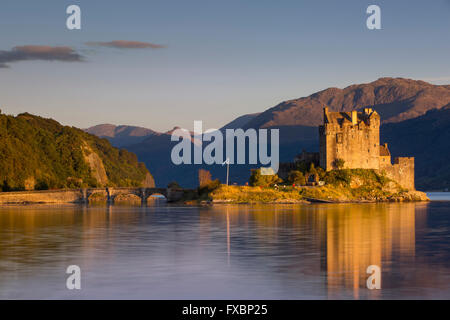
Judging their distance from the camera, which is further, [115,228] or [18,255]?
[115,228]

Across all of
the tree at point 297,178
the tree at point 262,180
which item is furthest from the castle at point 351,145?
the tree at point 262,180

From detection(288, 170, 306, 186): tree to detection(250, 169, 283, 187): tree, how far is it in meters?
3.16

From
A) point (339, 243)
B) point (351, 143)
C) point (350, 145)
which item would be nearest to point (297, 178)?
point (350, 145)

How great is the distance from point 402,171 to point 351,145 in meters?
15.9

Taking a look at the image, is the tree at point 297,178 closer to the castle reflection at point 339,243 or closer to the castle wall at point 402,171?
Answer: the castle wall at point 402,171

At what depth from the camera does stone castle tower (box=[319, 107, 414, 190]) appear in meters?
153

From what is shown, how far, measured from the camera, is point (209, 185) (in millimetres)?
153875

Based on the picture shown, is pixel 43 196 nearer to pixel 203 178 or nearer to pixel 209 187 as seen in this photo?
pixel 203 178

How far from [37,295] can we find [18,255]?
1604 cm

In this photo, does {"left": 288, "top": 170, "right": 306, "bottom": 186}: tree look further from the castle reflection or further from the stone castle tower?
the castle reflection

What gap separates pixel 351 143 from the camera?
15362 cm

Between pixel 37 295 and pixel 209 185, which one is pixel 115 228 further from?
pixel 209 185

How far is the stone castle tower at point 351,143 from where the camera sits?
153m
